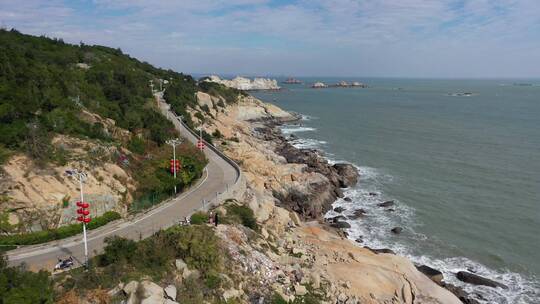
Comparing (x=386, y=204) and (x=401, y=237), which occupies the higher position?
(x=386, y=204)

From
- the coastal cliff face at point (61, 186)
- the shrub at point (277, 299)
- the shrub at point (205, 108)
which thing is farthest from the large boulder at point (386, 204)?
the shrub at point (205, 108)

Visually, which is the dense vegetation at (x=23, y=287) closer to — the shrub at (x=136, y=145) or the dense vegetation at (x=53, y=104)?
the dense vegetation at (x=53, y=104)

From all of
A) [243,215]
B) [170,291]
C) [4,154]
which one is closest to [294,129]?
[243,215]

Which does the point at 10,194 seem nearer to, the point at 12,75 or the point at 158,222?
the point at 158,222

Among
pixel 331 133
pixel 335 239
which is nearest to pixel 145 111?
pixel 335 239

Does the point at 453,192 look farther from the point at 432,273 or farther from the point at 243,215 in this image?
the point at 243,215

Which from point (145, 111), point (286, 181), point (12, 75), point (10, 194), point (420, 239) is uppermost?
point (12, 75)

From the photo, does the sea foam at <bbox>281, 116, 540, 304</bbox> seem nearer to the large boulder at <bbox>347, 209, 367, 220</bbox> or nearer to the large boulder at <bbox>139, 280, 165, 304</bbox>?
the large boulder at <bbox>347, 209, 367, 220</bbox>
